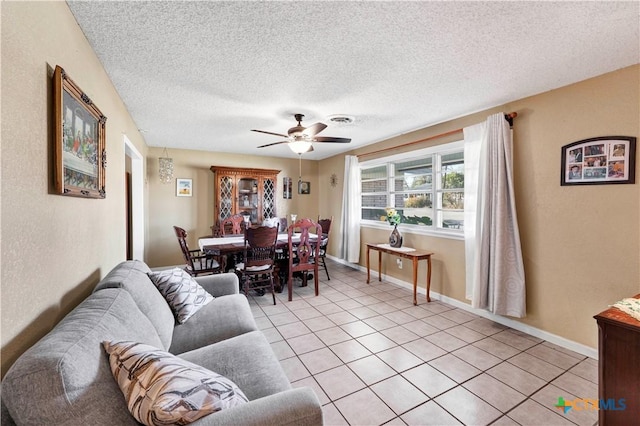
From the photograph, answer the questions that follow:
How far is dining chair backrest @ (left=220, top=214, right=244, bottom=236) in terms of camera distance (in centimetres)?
482

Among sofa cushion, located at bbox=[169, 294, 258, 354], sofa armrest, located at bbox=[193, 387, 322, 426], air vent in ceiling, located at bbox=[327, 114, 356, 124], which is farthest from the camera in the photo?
air vent in ceiling, located at bbox=[327, 114, 356, 124]

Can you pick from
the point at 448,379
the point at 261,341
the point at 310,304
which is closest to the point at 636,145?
the point at 448,379

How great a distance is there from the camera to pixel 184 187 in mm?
5258

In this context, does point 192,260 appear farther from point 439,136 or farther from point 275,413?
point 439,136

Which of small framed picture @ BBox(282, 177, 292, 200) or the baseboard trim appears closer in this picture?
the baseboard trim

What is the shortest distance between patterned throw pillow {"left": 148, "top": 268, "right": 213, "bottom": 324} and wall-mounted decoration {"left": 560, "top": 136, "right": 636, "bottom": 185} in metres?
3.30

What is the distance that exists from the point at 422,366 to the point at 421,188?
2559mm

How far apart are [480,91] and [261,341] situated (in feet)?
9.28

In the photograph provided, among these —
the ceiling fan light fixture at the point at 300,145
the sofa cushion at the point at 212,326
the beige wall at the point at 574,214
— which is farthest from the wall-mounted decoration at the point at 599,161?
the sofa cushion at the point at 212,326

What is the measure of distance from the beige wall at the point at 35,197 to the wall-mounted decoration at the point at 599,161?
3607mm

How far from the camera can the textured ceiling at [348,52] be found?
149 cm

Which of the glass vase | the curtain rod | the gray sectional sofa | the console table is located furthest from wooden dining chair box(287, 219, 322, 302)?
the gray sectional sofa

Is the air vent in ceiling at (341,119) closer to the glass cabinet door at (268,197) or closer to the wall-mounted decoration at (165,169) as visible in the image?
the glass cabinet door at (268,197)

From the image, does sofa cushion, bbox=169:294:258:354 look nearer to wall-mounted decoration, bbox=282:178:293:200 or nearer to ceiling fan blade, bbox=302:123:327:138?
ceiling fan blade, bbox=302:123:327:138
